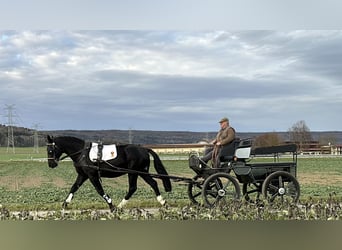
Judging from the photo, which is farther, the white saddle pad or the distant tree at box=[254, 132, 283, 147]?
the distant tree at box=[254, 132, 283, 147]

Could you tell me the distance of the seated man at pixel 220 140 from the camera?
7562mm

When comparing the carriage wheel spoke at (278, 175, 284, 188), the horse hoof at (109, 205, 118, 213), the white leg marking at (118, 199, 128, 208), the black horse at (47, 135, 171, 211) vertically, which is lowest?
the horse hoof at (109, 205, 118, 213)

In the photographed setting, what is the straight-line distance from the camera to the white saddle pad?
300 inches

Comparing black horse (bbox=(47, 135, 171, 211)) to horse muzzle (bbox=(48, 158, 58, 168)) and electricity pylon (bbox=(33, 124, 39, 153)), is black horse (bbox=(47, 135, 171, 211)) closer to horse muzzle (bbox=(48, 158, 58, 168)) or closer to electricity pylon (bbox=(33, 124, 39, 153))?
horse muzzle (bbox=(48, 158, 58, 168))

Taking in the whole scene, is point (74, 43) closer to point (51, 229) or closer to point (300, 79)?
point (51, 229)

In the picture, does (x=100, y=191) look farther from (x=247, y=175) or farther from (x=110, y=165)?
(x=247, y=175)

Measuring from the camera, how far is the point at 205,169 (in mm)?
7605

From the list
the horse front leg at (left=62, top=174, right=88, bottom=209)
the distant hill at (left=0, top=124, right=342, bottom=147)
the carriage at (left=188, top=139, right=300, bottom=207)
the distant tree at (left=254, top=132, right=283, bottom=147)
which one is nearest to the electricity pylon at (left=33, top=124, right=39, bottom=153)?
the distant hill at (left=0, top=124, right=342, bottom=147)

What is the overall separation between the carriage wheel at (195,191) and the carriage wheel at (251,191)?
654mm

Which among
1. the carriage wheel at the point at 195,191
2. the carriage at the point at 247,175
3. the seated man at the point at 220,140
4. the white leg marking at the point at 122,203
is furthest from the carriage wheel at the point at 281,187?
the white leg marking at the point at 122,203

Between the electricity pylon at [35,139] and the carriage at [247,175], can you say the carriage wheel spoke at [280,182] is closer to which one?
the carriage at [247,175]

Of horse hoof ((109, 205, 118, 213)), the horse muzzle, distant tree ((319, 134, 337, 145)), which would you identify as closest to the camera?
horse hoof ((109, 205, 118, 213))

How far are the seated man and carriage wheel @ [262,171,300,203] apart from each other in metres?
0.79

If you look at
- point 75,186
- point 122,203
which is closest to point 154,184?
point 122,203
